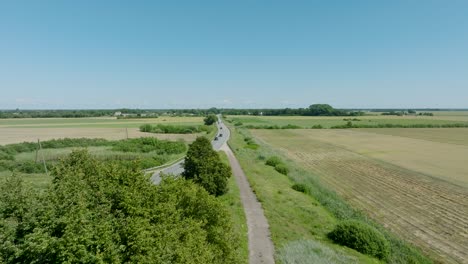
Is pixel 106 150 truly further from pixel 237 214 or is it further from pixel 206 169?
pixel 237 214

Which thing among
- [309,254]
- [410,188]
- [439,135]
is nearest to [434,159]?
[410,188]

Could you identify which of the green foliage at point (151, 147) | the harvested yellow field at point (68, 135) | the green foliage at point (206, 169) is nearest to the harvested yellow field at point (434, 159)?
the green foliage at point (206, 169)

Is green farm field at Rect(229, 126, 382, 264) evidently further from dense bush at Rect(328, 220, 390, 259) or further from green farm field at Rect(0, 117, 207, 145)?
green farm field at Rect(0, 117, 207, 145)

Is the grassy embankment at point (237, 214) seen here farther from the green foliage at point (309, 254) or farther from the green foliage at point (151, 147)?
the green foliage at point (151, 147)

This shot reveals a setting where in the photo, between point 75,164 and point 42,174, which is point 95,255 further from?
point 42,174

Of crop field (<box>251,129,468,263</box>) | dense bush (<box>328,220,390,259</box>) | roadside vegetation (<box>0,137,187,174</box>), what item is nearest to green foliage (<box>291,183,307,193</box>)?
crop field (<box>251,129,468,263</box>)
